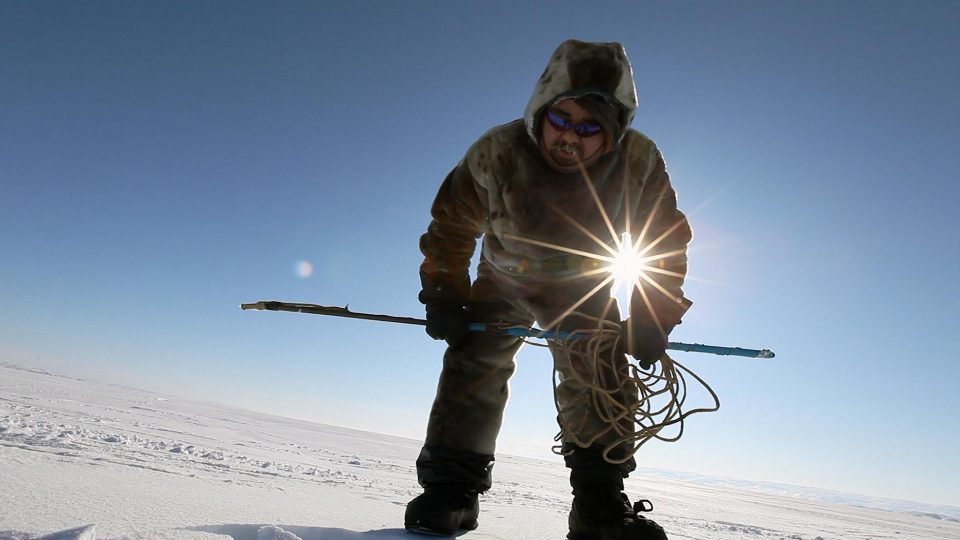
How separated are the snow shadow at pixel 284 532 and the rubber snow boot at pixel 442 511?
5.5 inches

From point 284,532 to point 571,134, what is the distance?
170 centimetres

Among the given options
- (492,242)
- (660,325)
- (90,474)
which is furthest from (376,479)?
(660,325)

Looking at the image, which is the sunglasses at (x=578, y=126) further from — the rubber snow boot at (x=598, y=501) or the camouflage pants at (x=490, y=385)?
the rubber snow boot at (x=598, y=501)

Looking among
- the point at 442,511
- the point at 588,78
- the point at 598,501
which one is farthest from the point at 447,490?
the point at 588,78

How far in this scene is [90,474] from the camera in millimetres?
2152

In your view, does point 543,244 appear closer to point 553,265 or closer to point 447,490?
point 553,265

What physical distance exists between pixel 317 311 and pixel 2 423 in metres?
3.10

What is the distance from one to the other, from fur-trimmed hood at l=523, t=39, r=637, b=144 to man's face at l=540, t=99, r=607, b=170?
5 cm

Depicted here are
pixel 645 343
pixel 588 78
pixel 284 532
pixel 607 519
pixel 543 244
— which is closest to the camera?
pixel 284 532

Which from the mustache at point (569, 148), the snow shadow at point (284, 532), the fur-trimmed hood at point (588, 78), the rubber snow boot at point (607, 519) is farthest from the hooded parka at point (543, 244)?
the snow shadow at point (284, 532)

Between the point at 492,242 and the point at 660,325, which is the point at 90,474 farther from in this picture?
the point at 660,325

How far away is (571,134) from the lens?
2020mm

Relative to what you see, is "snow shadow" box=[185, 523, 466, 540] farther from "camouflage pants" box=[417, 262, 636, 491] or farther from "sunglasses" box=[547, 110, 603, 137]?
"sunglasses" box=[547, 110, 603, 137]

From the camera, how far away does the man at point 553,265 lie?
195cm
